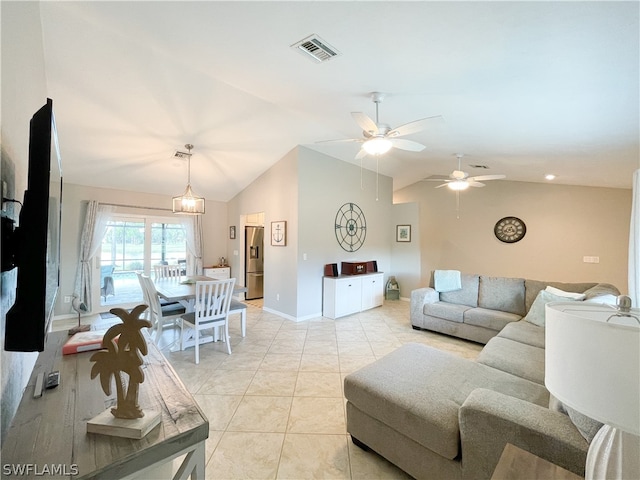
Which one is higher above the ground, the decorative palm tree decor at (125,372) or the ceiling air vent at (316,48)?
the ceiling air vent at (316,48)

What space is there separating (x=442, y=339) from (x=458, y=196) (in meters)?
3.66

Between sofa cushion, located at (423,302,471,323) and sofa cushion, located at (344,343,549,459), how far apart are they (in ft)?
6.19

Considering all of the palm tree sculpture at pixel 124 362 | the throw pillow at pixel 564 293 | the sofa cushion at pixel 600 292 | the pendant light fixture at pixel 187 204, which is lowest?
the throw pillow at pixel 564 293

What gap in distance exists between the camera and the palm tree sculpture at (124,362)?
0.92 m

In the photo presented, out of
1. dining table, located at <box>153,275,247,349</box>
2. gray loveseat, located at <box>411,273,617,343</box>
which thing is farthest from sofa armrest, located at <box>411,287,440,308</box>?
dining table, located at <box>153,275,247,349</box>

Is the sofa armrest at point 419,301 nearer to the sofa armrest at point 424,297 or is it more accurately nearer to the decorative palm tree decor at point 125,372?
the sofa armrest at point 424,297

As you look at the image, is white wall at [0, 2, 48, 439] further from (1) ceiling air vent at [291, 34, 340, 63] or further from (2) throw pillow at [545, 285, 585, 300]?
(2) throw pillow at [545, 285, 585, 300]

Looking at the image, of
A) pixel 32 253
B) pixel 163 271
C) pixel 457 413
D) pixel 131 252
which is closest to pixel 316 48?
pixel 32 253

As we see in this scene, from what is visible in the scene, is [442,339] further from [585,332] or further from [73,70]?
[73,70]

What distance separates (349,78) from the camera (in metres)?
2.32

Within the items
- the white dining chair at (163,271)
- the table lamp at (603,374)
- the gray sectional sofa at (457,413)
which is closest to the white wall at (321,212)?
the white dining chair at (163,271)

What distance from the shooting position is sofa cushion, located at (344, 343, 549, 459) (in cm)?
146

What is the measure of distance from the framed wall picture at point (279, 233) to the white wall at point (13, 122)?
3507 millimetres

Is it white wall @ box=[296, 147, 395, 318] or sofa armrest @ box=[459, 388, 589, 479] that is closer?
sofa armrest @ box=[459, 388, 589, 479]
